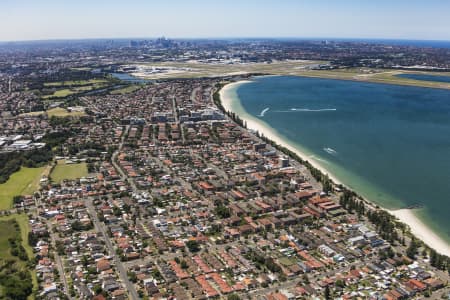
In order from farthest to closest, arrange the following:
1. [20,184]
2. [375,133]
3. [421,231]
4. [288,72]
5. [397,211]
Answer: [288,72]
[375,133]
[20,184]
[397,211]
[421,231]

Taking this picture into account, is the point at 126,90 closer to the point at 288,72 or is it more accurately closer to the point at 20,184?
the point at 20,184

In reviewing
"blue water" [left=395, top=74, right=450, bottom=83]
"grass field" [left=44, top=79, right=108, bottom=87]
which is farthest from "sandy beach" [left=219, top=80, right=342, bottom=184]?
"blue water" [left=395, top=74, right=450, bottom=83]

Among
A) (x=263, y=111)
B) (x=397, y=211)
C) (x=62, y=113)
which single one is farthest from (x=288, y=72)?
(x=397, y=211)

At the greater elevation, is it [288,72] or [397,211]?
[288,72]

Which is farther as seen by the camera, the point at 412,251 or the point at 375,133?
the point at 375,133

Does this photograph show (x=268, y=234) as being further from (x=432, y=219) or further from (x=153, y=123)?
(x=153, y=123)

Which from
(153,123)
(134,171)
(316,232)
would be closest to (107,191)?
(134,171)
